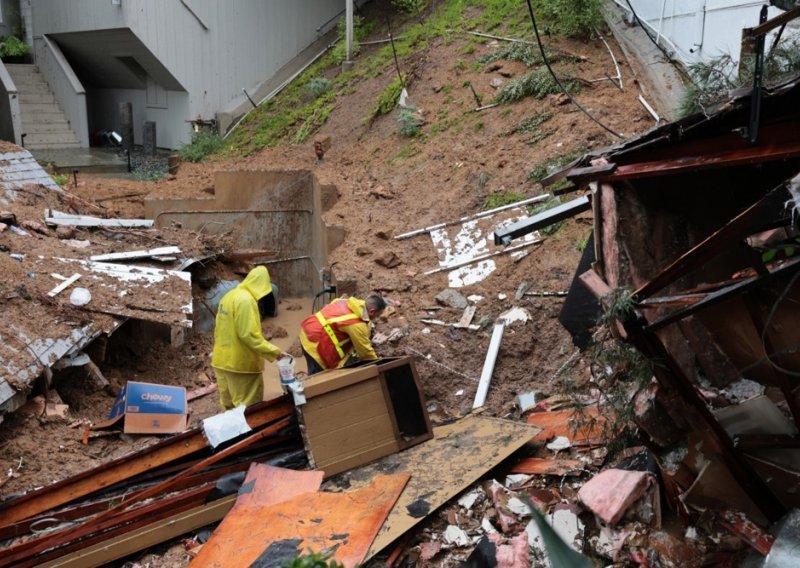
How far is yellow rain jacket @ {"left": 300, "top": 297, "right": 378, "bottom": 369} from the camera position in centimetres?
691

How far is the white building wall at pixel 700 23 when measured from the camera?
8.74 meters

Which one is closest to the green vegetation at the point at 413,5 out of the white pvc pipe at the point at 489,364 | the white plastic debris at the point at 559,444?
the white pvc pipe at the point at 489,364

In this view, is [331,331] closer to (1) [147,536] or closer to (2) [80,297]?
(1) [147,536]

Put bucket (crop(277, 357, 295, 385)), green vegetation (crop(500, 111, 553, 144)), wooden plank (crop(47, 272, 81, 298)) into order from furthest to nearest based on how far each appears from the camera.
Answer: green vegetation (crop(500, 111, 553, 144)) < wooden plank (crop(47, 272, 81, 298)) < bucket (crop(277, 357, 295, 385))

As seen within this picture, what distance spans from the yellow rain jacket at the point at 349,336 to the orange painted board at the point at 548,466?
5.58ft

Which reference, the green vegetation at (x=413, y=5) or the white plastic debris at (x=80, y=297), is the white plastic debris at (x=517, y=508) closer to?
the white plastic debris at (x=80, y=297)

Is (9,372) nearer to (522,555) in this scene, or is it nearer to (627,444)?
A: (522,555)

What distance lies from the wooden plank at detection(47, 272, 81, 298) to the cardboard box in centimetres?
139

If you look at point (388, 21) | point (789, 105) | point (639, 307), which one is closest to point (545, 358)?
point (639, 307)

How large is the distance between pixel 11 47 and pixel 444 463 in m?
20.0

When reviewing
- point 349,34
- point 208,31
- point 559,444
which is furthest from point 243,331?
point 208,31

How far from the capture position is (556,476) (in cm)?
566

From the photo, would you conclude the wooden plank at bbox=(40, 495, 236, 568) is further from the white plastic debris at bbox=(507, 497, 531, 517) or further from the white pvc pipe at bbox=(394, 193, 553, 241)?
the white pvc pipe at bbox=(394, 193, 553, 241)

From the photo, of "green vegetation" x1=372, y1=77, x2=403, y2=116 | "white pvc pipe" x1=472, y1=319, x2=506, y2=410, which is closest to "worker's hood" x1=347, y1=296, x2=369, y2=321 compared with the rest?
"white pvc pipe" x1=472, y1=319, x2=506, y2=410
